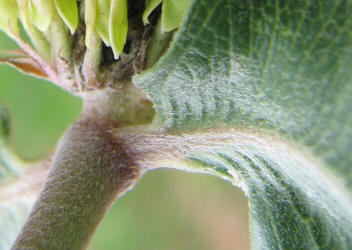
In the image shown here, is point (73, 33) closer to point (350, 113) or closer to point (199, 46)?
point (199, 46)

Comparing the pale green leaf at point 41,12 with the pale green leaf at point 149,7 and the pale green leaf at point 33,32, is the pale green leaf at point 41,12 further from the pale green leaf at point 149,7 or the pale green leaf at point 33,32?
the pale green leaf at point 149,7

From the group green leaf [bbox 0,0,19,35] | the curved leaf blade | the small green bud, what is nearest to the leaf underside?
the curved leaf blade

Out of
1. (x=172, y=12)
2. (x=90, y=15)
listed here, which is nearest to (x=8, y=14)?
(x=90, y=15)

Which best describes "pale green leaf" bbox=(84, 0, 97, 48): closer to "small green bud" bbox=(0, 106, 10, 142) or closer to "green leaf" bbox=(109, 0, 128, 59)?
"green leaf" bbox=(109, 0, 128, 59)

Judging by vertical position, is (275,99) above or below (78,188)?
above

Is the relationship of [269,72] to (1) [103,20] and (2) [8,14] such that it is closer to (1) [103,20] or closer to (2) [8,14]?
(1) [103,20]

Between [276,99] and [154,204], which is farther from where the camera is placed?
[154,204]

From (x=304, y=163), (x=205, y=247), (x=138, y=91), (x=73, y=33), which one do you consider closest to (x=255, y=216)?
(x=304, y=163)
